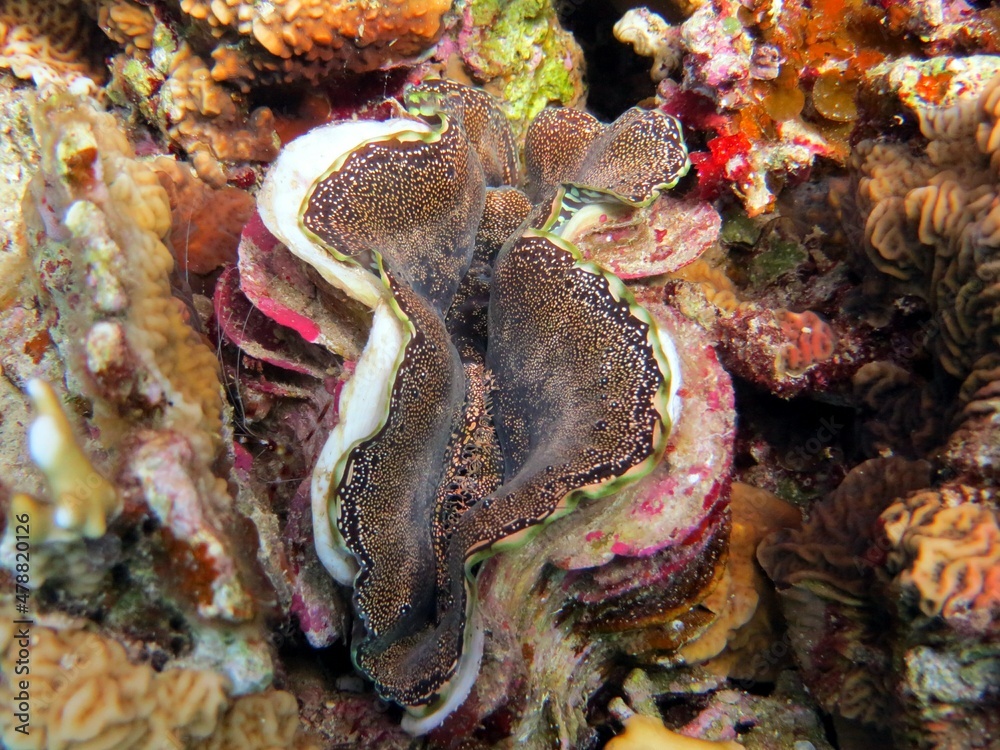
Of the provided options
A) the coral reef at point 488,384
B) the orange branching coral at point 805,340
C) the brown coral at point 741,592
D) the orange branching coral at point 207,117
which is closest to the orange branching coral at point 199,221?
the coral reef at point 488,384

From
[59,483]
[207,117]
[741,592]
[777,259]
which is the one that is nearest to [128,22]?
[207,117]


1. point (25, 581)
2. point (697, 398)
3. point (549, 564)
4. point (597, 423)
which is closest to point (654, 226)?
point (697, 398)

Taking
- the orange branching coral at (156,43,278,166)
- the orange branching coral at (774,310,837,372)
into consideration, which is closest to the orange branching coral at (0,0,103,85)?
the orange branching coral at (156,43,278,166)

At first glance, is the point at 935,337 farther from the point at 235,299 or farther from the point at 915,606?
the point at 235,299

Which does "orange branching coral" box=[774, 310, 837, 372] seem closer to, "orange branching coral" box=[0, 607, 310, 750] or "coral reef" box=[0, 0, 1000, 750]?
"coral reef" box=[0, 0, 1000, 750]

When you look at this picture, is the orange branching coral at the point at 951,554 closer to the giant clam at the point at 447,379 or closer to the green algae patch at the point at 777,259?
the giant clam at the point at 447,379

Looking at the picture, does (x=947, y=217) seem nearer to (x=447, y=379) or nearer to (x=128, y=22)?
(x=447, y=379)
